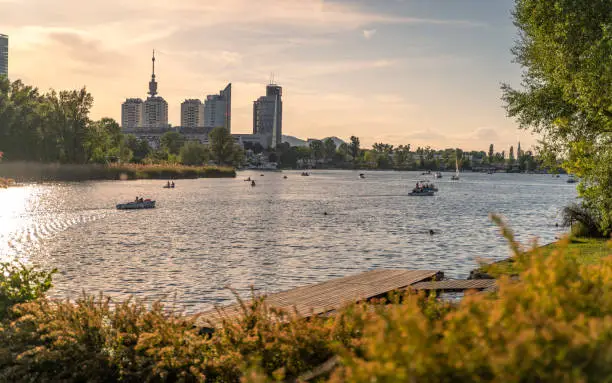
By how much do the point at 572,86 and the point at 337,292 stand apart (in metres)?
15.4

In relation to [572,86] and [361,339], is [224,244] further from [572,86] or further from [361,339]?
[361,339]

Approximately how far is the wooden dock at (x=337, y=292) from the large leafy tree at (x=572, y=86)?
993 cm

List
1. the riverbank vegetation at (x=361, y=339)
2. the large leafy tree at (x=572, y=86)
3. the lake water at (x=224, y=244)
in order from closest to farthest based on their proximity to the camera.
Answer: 1. the riverbank vegetation at (x=361, y=339)
2. the large leafy tree at (x=572, y=86)
3. the lake water at (x=224, y=244)

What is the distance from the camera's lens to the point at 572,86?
2575 cm

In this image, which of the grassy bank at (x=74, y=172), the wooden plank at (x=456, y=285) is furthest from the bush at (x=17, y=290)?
the grassy bank at (x=74, y=172)

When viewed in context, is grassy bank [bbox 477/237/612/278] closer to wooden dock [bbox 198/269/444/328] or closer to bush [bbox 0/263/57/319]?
wooden dock [bbox 198/269/444/328]

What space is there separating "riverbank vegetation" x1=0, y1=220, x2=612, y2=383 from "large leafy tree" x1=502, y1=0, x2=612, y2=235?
18120mm

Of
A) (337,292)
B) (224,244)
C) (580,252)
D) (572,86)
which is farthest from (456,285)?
(224,244)

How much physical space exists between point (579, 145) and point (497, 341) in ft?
87.9

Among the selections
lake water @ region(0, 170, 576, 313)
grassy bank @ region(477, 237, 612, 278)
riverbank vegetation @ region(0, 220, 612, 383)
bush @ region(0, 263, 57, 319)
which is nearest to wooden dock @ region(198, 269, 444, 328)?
lake water @ region(0, 170, 576, 313)

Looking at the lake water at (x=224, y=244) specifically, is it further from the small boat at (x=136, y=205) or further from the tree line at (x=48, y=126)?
the tree line at (x=48, y=126)

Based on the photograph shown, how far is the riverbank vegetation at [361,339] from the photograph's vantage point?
Result: 13.1 feet

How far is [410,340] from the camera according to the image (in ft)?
13.5

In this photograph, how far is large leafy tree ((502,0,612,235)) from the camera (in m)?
23.8
